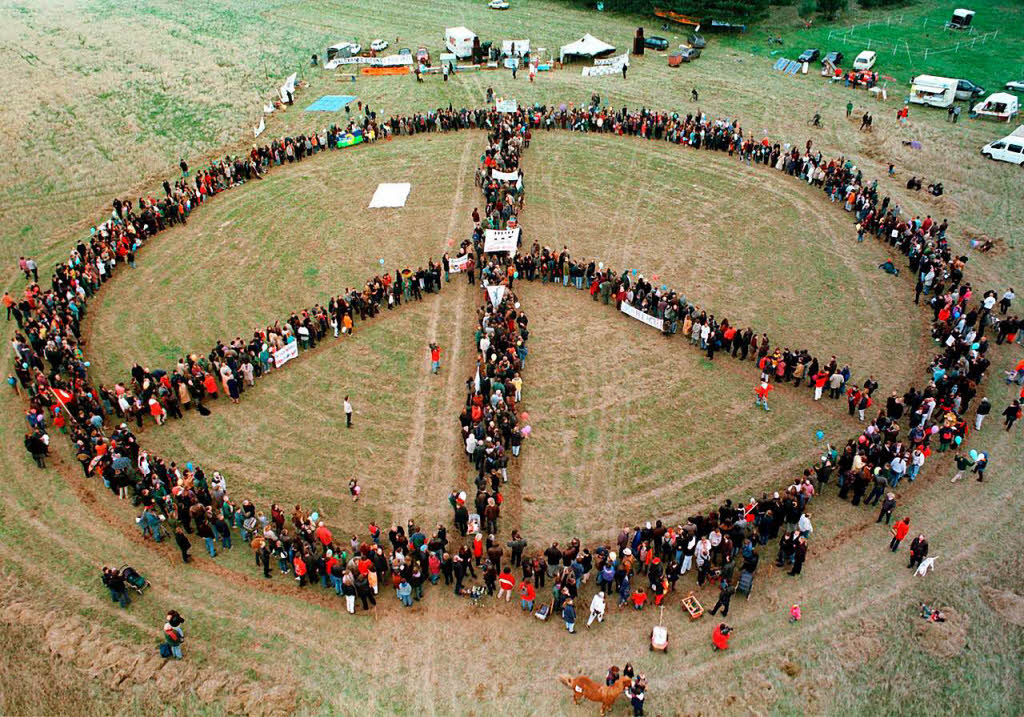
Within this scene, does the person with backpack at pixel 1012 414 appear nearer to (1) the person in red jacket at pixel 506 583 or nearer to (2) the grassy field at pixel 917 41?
(1) the person in red jacket at pixel 506 583

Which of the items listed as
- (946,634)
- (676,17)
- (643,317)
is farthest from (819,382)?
(676,17)

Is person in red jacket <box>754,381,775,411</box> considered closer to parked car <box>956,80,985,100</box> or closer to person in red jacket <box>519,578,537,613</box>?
person in red jacket <box>519,578,537,613</box>

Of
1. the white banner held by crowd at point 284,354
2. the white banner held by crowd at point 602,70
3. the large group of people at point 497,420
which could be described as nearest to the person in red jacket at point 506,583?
the large group of people at point 497,420

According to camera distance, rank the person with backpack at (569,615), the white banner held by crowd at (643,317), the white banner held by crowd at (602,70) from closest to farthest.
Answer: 1. the person with backpack at (569,615)
2. the white banner held by crowd at (643,317)
3. the white banner held by crowd at (602,70)

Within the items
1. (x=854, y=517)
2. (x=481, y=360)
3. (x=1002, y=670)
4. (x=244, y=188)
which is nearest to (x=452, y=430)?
(x=481, y=360)

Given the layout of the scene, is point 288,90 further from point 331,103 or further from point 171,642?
point 171,642

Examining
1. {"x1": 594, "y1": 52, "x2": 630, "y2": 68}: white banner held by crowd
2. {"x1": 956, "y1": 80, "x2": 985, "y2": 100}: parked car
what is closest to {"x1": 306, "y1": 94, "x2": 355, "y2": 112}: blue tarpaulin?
{"x1": 594, "y1": 52, "x2": 630, "y2": 68}: white banner held by crowd
